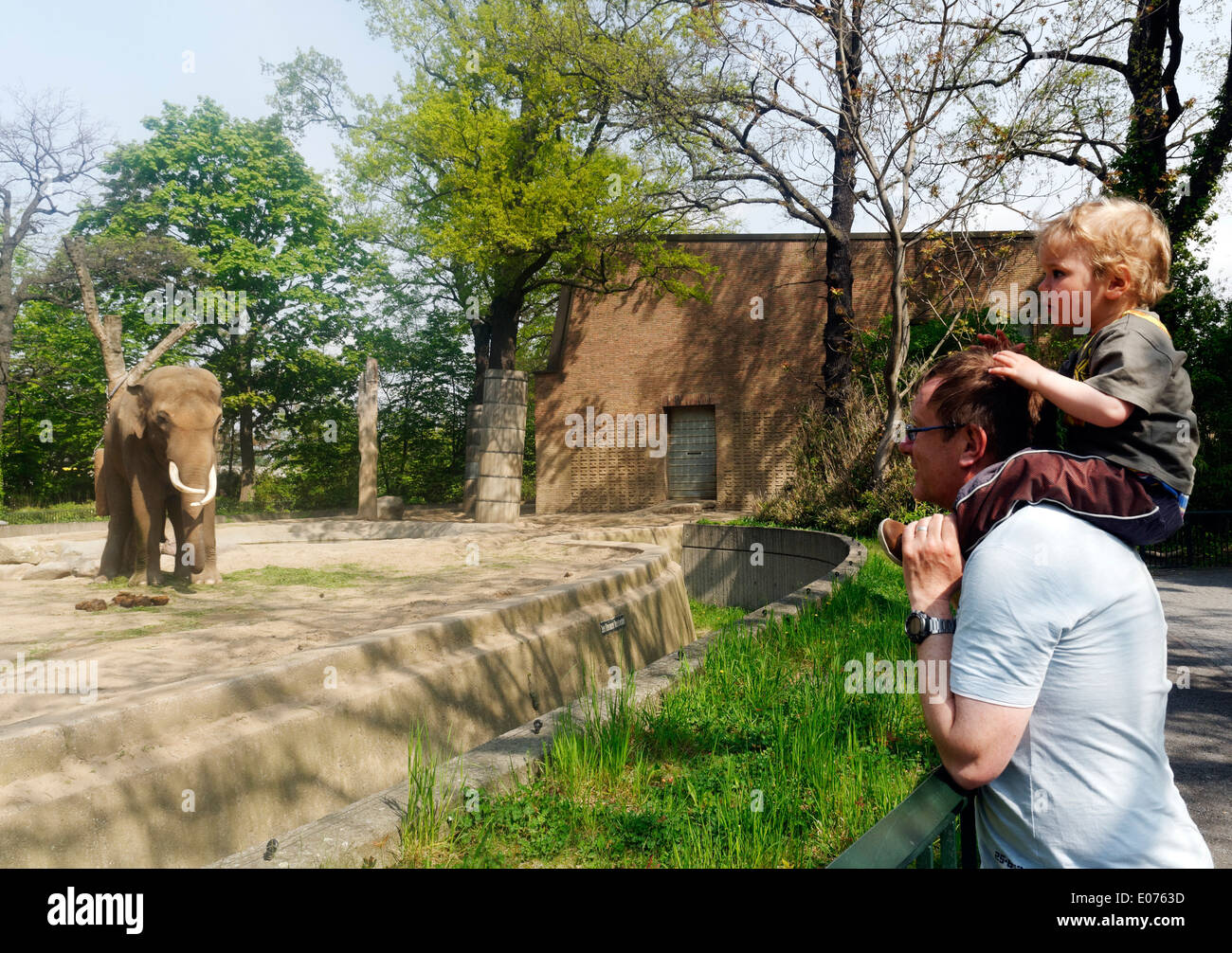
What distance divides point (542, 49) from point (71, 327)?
23.1 m

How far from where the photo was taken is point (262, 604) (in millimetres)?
8906

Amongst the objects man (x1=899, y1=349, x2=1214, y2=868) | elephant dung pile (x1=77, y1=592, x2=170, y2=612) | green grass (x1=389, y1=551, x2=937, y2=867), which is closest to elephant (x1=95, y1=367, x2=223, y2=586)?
elephant dung pile (x1=77, y1=592, x2=170, y2=612)

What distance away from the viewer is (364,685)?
18.7ft

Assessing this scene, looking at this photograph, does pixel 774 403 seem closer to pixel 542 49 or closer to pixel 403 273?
pixel 542 49

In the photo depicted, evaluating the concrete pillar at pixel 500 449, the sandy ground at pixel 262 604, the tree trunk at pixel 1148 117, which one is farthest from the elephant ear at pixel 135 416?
the tree trunk at pixel 1148 117

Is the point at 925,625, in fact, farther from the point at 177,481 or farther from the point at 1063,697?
the point at 177,481

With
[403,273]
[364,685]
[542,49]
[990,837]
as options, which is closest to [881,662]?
[364,685]

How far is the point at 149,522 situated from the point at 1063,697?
1040 centimetres

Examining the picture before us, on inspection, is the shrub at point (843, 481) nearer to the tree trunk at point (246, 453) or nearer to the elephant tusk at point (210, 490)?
the elephant tusk at point (210, 490)

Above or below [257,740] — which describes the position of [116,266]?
above

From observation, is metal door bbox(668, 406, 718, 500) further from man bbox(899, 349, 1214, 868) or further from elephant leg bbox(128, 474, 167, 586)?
man bbox(899, 349, 1214, 868)

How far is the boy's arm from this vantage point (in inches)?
70.7

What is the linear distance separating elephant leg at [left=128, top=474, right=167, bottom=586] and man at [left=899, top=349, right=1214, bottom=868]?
33.3 feet

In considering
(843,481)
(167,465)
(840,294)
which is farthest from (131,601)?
(840,294)
